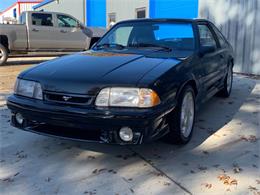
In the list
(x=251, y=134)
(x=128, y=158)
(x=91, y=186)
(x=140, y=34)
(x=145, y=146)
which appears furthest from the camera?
(x=140, y=34)

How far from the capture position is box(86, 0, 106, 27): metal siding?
18419mm

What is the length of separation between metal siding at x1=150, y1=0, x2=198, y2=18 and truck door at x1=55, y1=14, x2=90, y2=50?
109 inches

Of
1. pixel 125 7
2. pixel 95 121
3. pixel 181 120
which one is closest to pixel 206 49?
pixel 181 120

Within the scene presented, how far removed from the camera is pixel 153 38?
4.90m

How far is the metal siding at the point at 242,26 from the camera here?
9.16m

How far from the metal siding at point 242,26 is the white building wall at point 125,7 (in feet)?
15.7

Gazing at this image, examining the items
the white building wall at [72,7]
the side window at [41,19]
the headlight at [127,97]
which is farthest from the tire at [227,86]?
the white building wall at [72,7]

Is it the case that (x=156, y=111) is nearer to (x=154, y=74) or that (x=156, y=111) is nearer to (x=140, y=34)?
(x=154, y=74)

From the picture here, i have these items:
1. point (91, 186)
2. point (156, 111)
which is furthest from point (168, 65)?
point (91, 186)

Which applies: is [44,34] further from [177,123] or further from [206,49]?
[177,123]

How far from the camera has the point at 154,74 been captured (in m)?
3.63

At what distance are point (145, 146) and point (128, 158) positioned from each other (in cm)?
37

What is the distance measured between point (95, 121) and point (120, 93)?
0.35 m

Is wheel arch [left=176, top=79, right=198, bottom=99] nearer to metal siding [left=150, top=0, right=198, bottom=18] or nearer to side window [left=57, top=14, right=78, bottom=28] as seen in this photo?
metal siding [left=150, top=0, right=198, bottom=18]
